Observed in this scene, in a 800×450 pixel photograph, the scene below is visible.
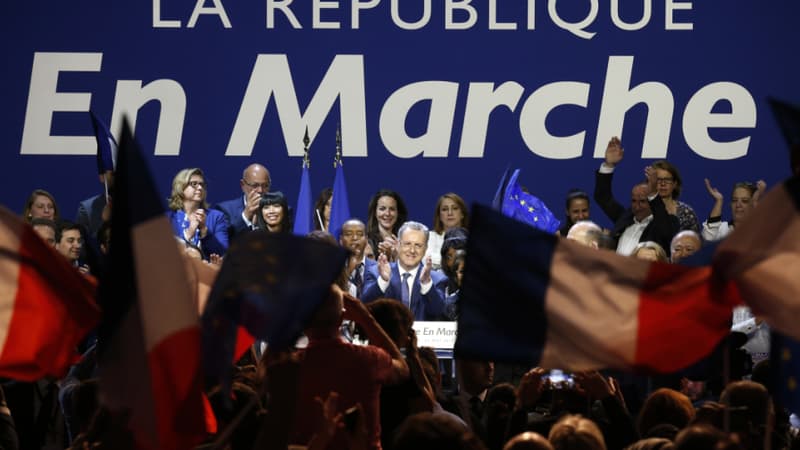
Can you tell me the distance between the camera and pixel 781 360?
4367 millimetres

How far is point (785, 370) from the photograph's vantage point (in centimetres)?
435

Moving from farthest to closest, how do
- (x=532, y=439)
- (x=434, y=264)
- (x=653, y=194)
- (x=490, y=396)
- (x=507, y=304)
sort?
(x=653, y=194) → (x=434, y=264) → (x=490, y=396) → (x=507, y=304) → (x=532, y=439)

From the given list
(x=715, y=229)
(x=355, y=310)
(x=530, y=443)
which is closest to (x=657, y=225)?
(x=715, y=229)

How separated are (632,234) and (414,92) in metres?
4.49

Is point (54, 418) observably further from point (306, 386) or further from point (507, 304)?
point (507, 304)

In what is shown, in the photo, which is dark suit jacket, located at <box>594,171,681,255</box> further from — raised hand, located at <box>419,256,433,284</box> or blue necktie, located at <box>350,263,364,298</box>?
blue necktie, located at <box>350,263,364,298</box>

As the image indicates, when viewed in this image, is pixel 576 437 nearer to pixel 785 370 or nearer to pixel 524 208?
pixel 785 370

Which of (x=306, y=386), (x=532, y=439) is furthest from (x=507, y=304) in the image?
(x=306, y=386)

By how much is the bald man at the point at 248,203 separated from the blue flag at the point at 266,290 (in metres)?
8.50

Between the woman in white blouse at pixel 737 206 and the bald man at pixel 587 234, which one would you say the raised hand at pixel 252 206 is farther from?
the woman in white blouse at pixel 737 206

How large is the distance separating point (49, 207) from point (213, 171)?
343 centimetres

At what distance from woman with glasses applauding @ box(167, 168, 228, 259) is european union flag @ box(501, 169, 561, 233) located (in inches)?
88.0

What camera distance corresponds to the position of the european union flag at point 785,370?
4.32 m

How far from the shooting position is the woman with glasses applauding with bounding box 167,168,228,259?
1198 cm
